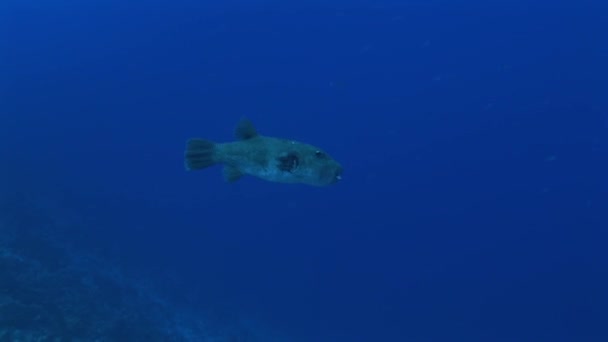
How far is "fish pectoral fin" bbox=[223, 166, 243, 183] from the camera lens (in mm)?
4729

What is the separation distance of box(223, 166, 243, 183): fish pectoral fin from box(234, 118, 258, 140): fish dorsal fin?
0.91ft

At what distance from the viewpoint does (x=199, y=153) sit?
15.1ft

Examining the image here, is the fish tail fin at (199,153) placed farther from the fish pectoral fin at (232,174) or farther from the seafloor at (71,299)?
the seafloor at (71,299)

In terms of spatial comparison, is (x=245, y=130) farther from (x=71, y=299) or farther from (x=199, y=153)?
(x=71, y=299)

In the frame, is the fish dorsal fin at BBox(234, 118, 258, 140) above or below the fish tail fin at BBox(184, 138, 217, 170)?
above

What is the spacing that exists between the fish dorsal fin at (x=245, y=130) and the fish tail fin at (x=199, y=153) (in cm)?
29

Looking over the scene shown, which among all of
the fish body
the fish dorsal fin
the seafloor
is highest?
the seafloor

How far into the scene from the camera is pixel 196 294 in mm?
32469

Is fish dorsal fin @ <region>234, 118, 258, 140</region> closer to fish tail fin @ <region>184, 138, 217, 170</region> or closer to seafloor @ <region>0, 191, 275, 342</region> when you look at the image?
fish tail fin @ <region>184, 138, 217, 170</region>

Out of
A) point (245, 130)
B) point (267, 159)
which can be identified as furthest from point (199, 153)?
point (267, 159)

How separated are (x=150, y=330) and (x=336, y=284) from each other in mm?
23007

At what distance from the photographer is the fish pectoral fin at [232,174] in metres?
4.73

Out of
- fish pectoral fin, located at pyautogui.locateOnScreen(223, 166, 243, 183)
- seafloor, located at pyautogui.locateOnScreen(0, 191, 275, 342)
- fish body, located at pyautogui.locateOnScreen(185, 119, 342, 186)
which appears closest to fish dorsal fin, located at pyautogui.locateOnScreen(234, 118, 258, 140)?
fish body, located at pyautogui.locateOnScreen(185, 119, 342, 186)

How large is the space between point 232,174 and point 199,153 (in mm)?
336
